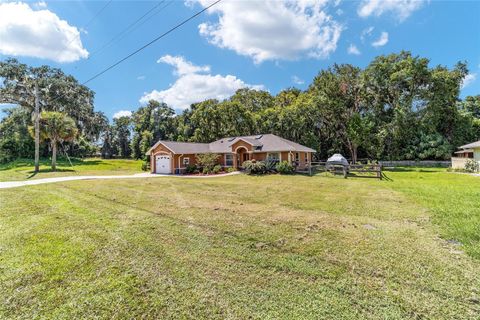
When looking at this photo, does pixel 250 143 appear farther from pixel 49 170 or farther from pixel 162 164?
pixel 49 170

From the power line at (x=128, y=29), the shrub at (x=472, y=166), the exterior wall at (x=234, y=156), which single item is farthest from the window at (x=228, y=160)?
the shrub at (x=472, y=166)

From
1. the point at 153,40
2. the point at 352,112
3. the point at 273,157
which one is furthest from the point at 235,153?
the point at 352,112

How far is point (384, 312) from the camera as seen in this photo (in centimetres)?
309

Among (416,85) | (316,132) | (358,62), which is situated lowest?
(316,132)

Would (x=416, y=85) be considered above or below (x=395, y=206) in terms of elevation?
above

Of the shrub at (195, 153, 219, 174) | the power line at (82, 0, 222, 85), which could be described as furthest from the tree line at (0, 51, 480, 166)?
the power line at (82, 0, 222, 85)

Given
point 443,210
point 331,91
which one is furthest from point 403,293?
point 331,91

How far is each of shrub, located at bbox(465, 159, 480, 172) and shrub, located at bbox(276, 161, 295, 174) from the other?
50.2 ft

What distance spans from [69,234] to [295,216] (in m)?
6.00

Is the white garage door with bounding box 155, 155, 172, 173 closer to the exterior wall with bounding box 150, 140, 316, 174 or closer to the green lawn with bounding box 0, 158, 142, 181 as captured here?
the exterior wall with bounding box 150, 140, 316, 174

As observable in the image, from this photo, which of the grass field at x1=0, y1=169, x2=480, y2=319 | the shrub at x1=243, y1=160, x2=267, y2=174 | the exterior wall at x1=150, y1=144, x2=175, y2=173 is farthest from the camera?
the exterior wall at x1=150, y1=144, x2=175, y2=173

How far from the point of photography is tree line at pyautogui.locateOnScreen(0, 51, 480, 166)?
92.3 feet

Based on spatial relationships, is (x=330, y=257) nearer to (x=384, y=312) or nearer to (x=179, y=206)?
(x=384, y=312)

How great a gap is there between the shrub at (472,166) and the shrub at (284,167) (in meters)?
15.3
